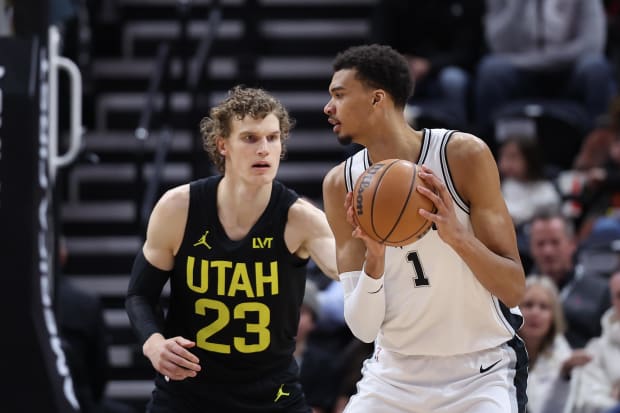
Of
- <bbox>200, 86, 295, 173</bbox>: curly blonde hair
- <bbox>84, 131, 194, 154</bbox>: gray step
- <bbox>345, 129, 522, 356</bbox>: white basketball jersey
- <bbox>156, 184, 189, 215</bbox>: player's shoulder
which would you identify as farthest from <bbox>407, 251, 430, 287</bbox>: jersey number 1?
<bbox>84, 131, 194, 154</bbox>: gray step

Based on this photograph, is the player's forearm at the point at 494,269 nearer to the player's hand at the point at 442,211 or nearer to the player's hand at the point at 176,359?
the player's hand at the point at 442,211

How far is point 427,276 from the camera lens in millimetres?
4266

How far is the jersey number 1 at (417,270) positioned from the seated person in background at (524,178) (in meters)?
3.86

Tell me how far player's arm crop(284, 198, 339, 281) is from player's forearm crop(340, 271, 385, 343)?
380mm

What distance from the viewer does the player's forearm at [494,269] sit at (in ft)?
13.3

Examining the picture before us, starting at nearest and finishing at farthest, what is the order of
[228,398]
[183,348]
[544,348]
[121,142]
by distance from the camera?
[183,348] → [228,398] → [544,348] → [121,142]

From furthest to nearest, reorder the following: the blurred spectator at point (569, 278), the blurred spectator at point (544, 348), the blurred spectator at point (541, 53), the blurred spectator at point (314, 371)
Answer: the blurred spectator at point (541, 53) → the blurred spectator at point (569, 278) → the blurred spectator at point (314, 371) → the blurred spectator at point (544, 348)

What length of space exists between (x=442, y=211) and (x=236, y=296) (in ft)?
3.34

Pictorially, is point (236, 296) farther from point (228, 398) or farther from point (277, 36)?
point (277, 36)

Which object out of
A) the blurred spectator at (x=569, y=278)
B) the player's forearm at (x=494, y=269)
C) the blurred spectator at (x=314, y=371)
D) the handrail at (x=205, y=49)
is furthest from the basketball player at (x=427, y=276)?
the handrail at (x=205, y=49)

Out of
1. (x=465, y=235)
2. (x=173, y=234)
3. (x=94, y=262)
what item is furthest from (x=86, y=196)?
(x=465, y=235)

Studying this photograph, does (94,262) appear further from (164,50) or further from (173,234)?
(173,234)

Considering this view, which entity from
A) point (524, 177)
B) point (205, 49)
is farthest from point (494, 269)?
point (205, 49)

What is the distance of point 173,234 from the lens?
15.5 ft
